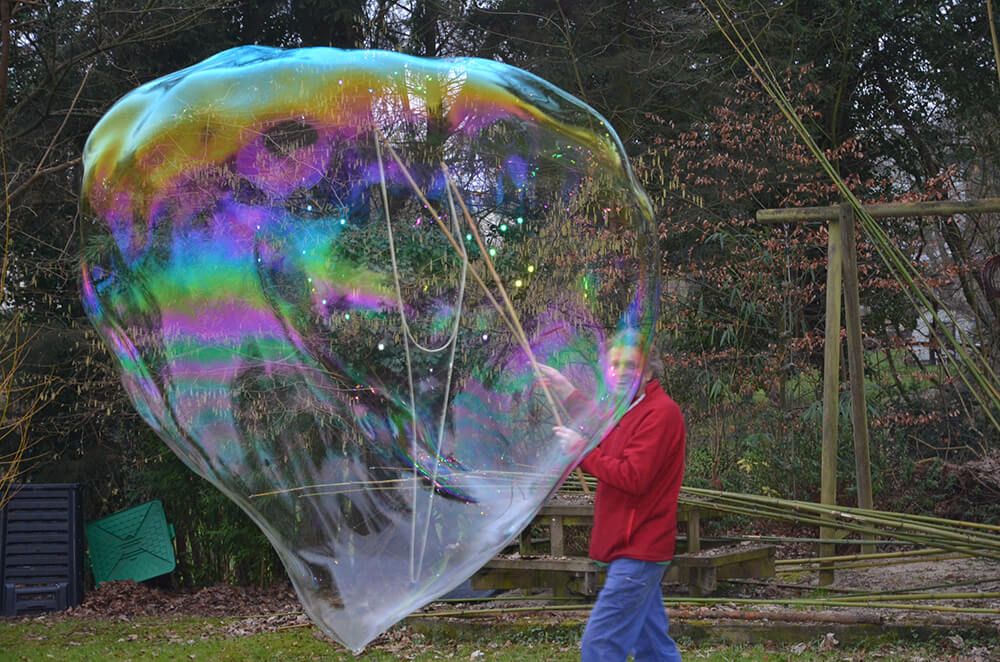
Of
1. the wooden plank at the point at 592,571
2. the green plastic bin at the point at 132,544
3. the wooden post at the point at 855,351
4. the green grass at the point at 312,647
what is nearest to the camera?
the green grass at the point at 312,647

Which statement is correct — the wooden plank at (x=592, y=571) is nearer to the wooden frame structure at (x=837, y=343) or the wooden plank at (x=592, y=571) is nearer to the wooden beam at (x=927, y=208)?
the wooden frame structure at (x=837, y=343)

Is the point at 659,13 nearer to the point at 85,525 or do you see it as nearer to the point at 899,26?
the point at 899,26

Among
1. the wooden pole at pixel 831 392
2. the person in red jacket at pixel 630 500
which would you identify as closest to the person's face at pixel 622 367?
the person in red jacket at pixel 630 500

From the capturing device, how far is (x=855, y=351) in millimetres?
6922

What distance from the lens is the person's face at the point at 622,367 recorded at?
3.60 m

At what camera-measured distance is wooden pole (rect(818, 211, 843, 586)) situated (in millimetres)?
7020

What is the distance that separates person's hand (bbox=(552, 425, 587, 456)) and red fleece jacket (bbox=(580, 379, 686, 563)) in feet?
0.33

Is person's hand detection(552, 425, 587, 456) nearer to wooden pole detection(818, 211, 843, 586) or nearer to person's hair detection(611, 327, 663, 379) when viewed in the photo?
person's hair detection(611, 327, 663, 379)

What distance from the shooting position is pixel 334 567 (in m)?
3.50

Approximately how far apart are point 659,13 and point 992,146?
4123mm

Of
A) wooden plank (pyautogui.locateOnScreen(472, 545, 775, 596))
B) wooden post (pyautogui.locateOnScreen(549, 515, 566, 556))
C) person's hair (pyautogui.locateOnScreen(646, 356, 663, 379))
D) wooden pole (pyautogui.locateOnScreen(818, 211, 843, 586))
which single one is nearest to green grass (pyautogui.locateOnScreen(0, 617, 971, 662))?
wooden plank (pyautogui.locateOnScreen(472, 545, 775, 596))

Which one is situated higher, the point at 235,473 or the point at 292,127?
the point at 292,127

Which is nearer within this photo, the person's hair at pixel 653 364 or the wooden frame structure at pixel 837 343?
the person's hair at pixel 653 364

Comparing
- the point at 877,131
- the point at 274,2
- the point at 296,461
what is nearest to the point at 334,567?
the point at 296,461
